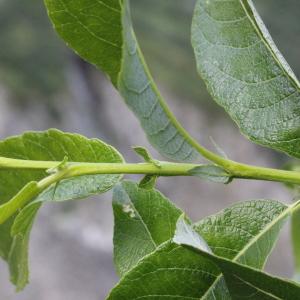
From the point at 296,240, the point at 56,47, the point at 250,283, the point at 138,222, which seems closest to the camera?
the point at 250,283

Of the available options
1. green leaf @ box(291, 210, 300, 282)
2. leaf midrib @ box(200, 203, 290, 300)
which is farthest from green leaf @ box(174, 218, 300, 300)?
green leaf @ box(291, 210, 300, 282)

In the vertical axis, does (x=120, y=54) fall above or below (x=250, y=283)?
above

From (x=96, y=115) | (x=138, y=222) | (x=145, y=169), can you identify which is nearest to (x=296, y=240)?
(x=138, y=222)

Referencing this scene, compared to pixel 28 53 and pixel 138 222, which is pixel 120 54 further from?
pixel 28 53

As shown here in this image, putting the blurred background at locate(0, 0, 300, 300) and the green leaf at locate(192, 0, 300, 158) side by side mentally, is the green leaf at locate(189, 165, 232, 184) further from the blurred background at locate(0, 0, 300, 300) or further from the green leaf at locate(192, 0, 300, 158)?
the blurred background at locate(0, 0, 300, 300)

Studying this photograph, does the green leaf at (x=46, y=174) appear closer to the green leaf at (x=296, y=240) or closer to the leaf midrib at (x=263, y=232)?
the leaf midrib at (x=263, y=232)

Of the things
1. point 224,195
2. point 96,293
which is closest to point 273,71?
point 96,293
